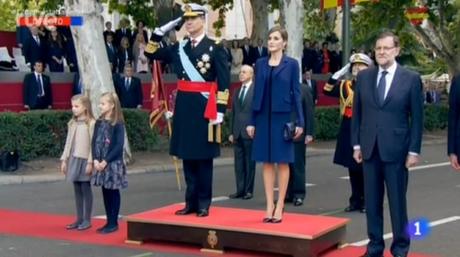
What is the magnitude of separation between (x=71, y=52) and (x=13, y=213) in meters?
10.8

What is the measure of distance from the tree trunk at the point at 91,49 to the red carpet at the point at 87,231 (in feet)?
20.0

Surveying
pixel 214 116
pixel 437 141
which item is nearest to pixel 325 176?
pixel 214 116

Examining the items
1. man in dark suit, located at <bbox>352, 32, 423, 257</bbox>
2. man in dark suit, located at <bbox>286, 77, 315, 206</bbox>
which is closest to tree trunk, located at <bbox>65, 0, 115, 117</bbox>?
man in dark suit, located at <bbox>286, 77, 315, 206</bbox>

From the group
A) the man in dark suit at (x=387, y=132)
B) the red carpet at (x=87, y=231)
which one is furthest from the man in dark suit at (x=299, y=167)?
the man in dark suit at (x=387, y=132)

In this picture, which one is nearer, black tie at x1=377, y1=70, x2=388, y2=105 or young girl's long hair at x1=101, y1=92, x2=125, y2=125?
black tie at x1=377, y1=70, x2=388, y2=105

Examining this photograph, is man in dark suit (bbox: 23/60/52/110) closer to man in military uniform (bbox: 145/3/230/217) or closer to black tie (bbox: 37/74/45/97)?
black tie (bbox: 37/74/45/97)

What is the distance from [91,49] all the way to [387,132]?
1093 cm

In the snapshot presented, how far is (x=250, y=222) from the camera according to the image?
10.4m

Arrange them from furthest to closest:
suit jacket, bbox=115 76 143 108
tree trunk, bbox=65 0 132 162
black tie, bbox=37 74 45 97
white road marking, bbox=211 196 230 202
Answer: suit jacket, bbox=115 76 143 108 < black tie, bbox=37 74 45 97 < tree trunk, bbox=65 0 132 162 < white road marking, bbox=211 196 230 202

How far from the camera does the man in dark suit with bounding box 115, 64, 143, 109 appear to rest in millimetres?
23000

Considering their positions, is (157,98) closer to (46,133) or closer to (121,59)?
(46,133)

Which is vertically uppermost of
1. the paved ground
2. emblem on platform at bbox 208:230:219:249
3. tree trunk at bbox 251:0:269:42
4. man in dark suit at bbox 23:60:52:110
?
tree trunk at bbox 251:0:269:42

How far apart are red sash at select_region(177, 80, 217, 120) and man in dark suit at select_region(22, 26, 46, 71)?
40.0 feet

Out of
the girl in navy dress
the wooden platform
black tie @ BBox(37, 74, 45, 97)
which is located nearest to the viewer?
the wooden platform
